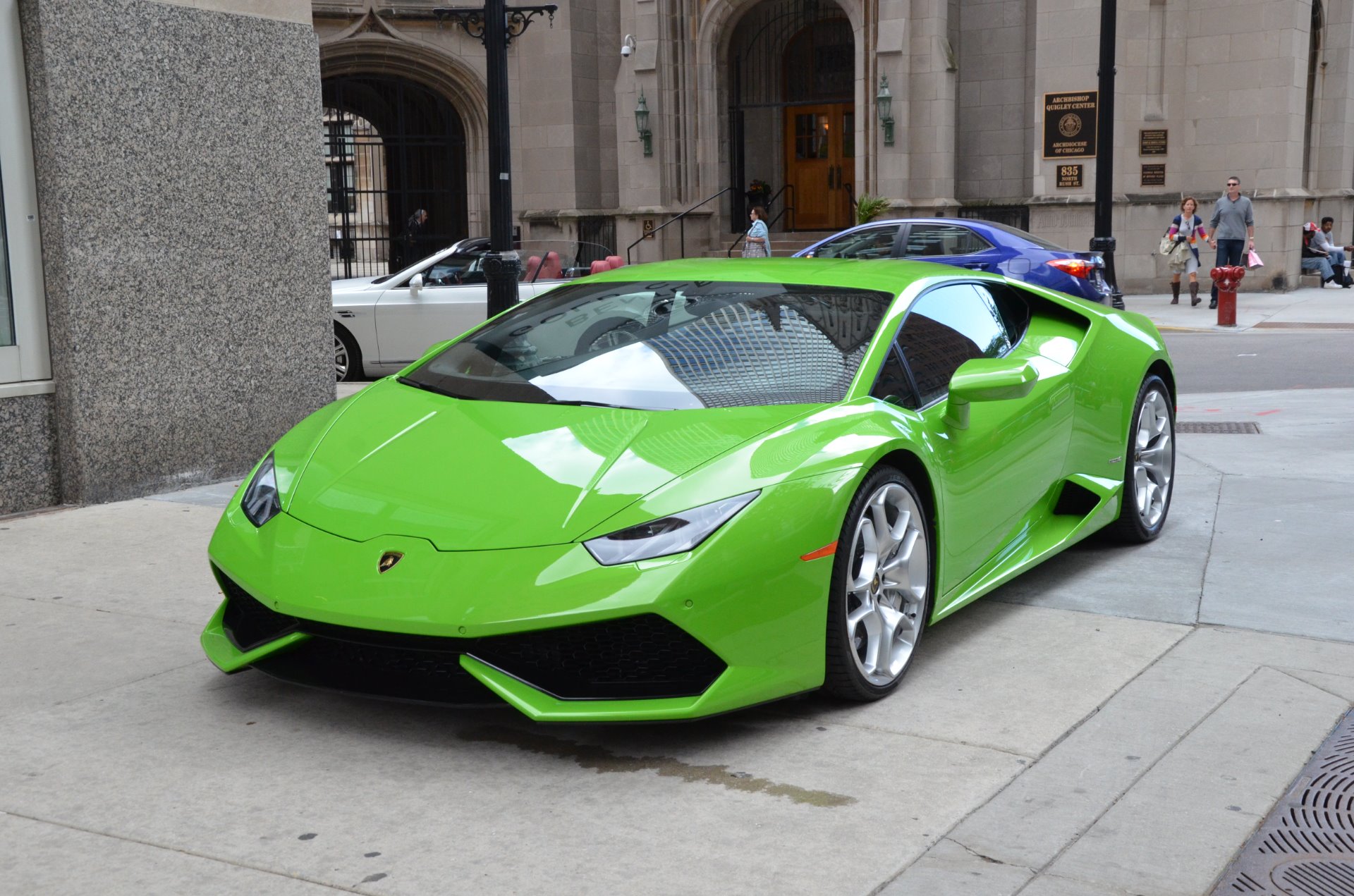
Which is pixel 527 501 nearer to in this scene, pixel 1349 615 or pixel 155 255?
pixel 1349 615

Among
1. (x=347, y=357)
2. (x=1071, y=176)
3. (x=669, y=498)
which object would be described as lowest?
(x=347, y=357)

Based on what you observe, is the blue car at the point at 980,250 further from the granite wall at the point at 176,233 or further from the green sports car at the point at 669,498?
the green sports car at the point at 669,498

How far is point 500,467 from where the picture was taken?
13.9ft

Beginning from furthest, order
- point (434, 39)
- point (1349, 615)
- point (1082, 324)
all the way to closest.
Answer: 1. point (434, 39)
2. point (1082, 324)
3. point (1349, 615)

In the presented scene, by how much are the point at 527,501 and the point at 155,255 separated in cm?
452

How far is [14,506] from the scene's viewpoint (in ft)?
23.7

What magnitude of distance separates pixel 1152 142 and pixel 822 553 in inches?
913

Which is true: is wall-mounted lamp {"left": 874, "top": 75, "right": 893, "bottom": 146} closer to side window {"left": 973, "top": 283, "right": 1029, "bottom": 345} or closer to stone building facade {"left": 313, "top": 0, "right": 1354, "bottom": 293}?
stone building facade {"left": 313, "top": 0, "right": 1354, "bottom": 293}

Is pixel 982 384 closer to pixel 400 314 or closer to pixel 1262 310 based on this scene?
pixel 400 314

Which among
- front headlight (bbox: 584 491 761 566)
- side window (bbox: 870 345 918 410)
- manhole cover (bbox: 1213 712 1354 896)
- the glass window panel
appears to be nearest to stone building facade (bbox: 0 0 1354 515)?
the glass window panel

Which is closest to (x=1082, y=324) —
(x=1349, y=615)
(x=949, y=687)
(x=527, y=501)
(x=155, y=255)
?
(x=1349, y=615)

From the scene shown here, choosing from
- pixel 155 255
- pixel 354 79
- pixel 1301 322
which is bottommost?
pixel 1301 322

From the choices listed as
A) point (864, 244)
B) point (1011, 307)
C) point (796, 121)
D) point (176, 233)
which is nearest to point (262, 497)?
point (1011, 307)

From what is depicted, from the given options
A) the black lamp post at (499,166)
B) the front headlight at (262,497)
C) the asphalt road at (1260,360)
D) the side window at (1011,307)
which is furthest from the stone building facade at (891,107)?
the front headlight at (262,497)
